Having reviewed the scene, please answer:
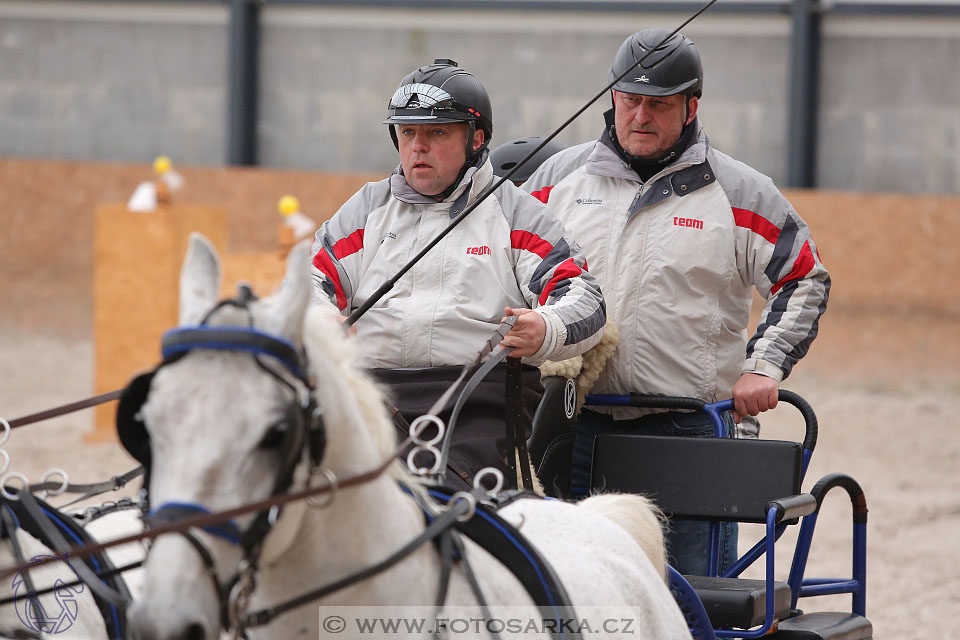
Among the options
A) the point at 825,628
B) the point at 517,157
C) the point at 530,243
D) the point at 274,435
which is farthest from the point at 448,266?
the point at 517,157

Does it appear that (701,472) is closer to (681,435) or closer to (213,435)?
(681,435)

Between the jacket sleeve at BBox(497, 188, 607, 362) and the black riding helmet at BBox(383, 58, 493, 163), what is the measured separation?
0.64 feet

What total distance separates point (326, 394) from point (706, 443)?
1838 millimetres

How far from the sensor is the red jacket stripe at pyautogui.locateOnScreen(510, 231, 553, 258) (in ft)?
9.41

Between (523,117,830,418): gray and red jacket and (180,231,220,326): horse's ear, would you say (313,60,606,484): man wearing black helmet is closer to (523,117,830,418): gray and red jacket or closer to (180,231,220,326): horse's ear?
(523,117,830,418): gray and red jacket

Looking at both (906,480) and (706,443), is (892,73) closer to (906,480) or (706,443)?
(906,480)

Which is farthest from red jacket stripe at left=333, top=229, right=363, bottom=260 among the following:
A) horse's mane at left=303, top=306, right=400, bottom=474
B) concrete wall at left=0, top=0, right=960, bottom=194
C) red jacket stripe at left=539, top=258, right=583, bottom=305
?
concrete wall at left=0, top=0, right=960, bottom=194

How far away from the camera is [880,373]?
29.3 ft

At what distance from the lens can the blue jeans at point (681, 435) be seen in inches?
139

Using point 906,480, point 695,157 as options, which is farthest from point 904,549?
point 695,157

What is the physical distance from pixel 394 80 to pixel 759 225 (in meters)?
7.87

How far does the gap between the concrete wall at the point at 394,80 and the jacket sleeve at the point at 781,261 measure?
678cm

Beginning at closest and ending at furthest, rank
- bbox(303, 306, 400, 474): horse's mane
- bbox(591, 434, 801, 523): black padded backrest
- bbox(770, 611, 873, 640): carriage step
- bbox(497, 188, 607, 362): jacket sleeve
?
bbox(303, 306, 400, 474): horse's mane → bbox(497, 188, 607, 362): jacket sleeve → bbox(770, 611, 873, 640): carriage step → bbox(591, 434, 801, 523): black padded backrest

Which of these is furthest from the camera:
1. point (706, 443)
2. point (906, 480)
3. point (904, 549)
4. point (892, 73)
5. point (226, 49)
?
point (226, 49)
